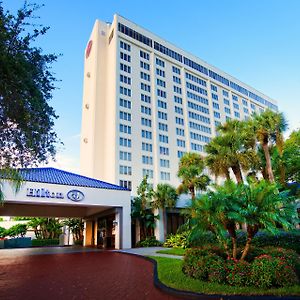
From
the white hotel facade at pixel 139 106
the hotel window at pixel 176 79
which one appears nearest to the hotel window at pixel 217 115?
the white hotel facade at pixel 139 106

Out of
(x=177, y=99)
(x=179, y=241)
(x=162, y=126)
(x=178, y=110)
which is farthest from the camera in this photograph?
(x=177, y=99)

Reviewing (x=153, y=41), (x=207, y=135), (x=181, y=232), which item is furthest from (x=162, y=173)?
(x=153, y=41)

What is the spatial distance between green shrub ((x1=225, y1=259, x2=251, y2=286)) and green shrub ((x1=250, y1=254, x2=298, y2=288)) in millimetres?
157

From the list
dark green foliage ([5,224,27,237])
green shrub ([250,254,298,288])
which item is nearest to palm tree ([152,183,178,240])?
green shrub ([250,254,298,288])

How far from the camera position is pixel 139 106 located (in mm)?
52625

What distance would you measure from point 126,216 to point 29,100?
71.2 feet

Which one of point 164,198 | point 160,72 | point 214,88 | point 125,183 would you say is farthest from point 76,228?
point 214,88

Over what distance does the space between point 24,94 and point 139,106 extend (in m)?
45.9

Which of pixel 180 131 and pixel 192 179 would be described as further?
pixel 180 131

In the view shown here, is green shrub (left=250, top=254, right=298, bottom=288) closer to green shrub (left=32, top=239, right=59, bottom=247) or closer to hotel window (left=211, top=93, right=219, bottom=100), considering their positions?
green shrub (left=32, top=239, right=59, bottom=247)

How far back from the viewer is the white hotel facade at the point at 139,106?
161 feet

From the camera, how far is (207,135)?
6347cm

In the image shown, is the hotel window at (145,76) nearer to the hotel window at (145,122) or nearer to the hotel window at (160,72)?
the hotel window at (160,72)

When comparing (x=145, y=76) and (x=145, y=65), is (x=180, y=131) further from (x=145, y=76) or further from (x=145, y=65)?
(x=145, y=65)
